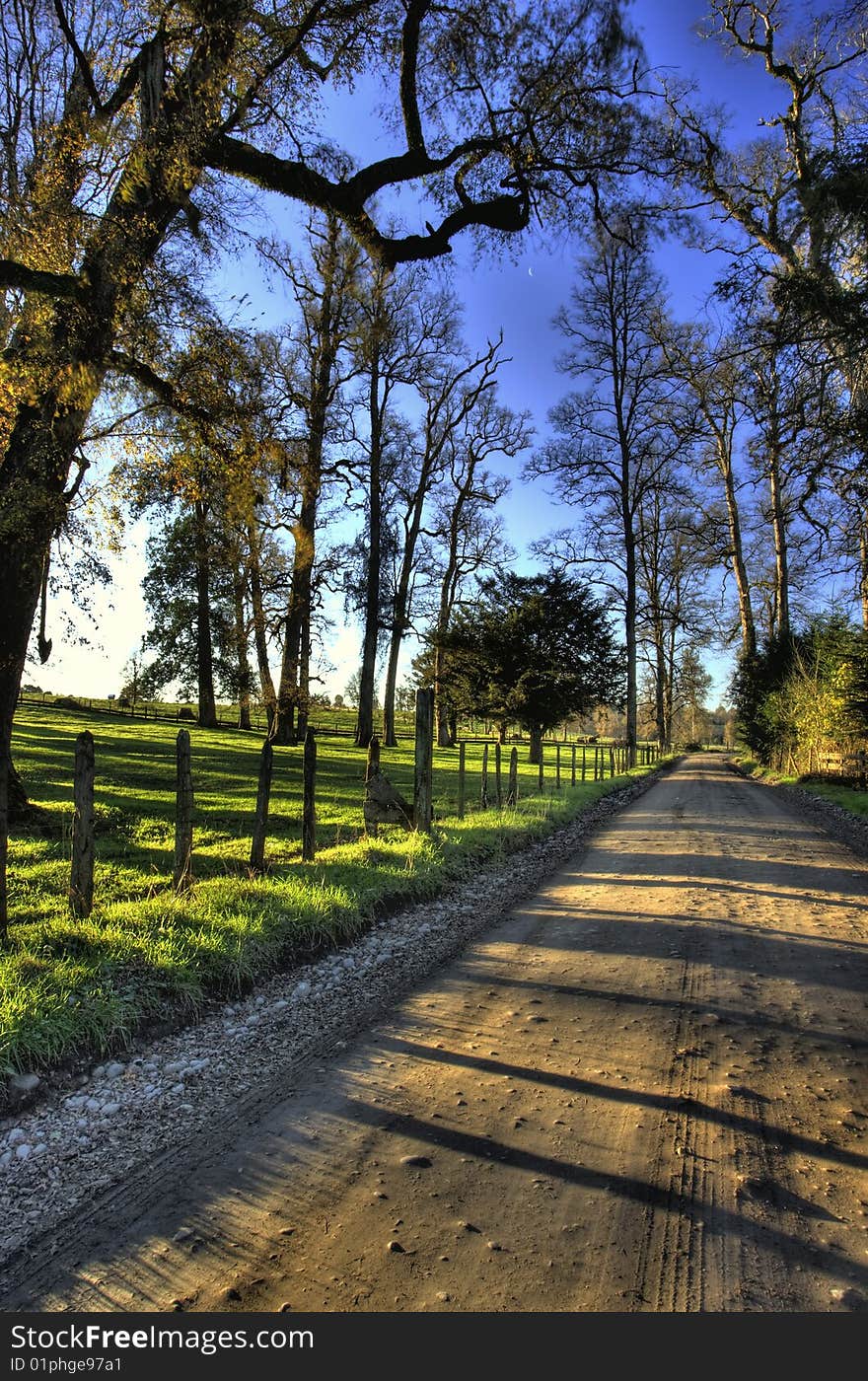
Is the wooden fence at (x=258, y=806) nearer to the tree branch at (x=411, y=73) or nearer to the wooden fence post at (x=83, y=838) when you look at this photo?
the wooden fence post at (x=83, y=838)

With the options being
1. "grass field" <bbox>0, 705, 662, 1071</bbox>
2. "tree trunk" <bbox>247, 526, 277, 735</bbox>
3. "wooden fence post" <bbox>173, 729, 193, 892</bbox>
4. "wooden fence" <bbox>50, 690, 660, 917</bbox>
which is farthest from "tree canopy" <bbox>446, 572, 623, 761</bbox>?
"wooden fence post" <bbox>173, 729, 193, 892</bbox>

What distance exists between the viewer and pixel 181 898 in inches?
229

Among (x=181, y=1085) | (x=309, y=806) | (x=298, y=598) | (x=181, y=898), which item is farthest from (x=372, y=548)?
(x=181, y=1085)

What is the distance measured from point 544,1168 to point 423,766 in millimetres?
6785

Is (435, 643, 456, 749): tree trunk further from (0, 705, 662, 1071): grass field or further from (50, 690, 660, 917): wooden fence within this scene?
(50, 690, 660, 917): wooden fence

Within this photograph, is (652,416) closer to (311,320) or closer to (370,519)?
(370,519)

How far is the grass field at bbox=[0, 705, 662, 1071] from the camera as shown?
3.87 m

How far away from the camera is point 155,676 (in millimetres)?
38094

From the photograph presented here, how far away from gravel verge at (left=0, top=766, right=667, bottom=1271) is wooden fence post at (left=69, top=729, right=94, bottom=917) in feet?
5.74

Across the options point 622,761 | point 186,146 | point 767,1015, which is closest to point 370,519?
point 622,761

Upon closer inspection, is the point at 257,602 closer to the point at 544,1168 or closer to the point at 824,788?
the point at 824,788

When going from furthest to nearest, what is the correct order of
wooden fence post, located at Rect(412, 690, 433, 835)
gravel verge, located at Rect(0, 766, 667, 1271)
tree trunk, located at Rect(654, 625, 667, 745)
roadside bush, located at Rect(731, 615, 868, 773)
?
tree trunk, located at Rect(654, 625, 667, 745), roadside bush, located at Rect(731, 615, 868, 773), wooden fence post, located at Rect(412, 690, 433, 835), gravel verge, located at Rect(0, 766, 667, 1271)

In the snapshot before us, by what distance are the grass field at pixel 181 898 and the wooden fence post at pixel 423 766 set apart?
1.21 ft

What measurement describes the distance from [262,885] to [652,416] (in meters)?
26.4
